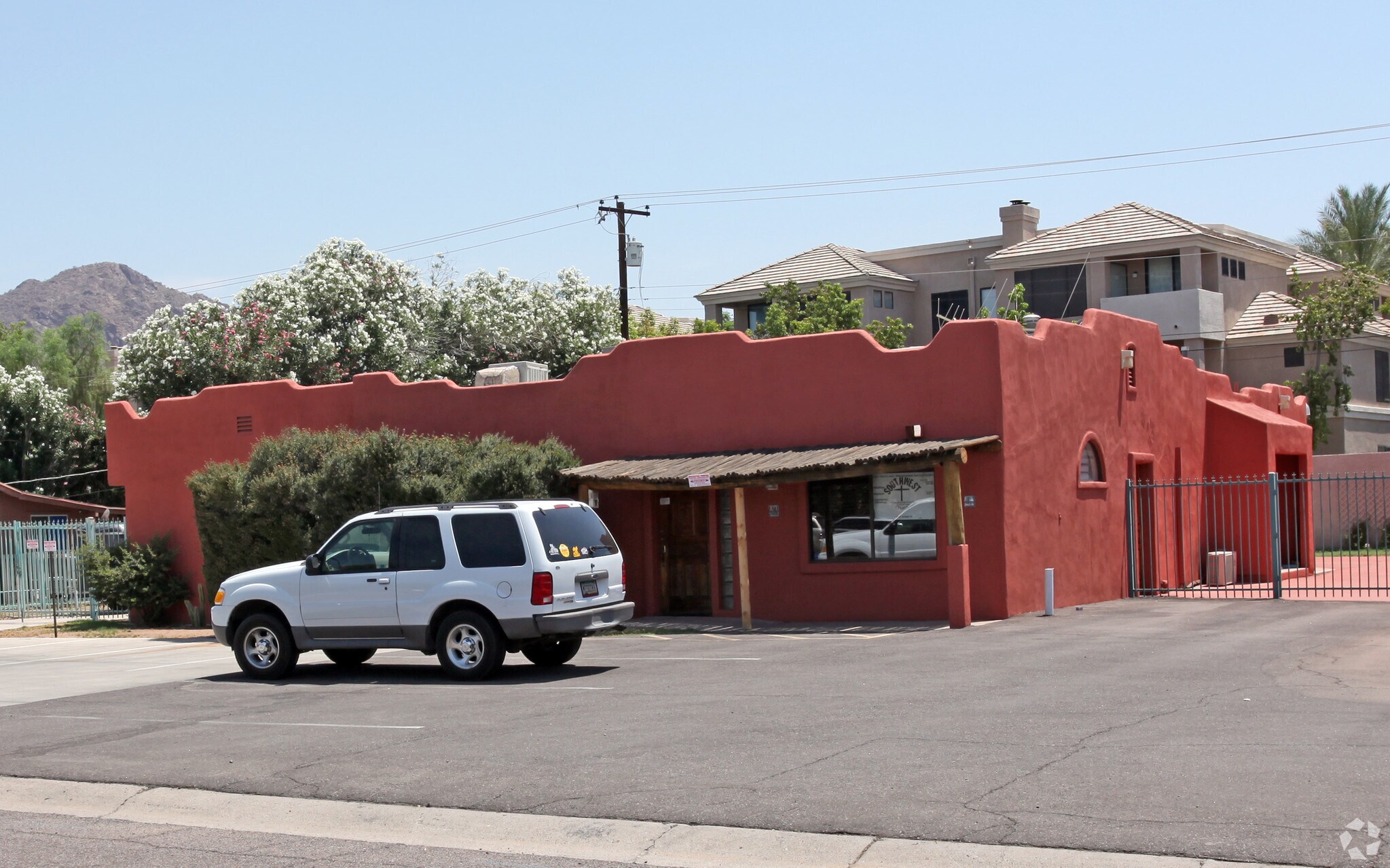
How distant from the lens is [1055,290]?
44594 mm

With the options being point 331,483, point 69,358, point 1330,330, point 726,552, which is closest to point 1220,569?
point 726,552

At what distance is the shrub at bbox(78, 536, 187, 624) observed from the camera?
26.5 metres

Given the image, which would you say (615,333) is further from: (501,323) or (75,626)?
(75,626)

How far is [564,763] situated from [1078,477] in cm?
1505

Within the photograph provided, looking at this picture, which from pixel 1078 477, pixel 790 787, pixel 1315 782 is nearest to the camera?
pixel 1315 782

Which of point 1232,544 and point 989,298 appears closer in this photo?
point 1232,544

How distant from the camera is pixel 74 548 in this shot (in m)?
29.4

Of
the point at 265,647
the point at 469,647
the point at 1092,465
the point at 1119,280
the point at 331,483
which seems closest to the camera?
the point at 469,647

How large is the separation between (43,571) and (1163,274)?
32.7m

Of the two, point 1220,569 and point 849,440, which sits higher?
point 849,440

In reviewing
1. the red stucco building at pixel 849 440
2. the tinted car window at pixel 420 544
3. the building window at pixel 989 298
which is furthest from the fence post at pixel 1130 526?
the building window at pixel 989 298

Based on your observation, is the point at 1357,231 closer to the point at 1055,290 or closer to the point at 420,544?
the point at 1055,290

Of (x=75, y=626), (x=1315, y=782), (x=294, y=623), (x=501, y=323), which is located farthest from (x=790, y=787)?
(x=501, y=323)

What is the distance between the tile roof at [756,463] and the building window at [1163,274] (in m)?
25.7
